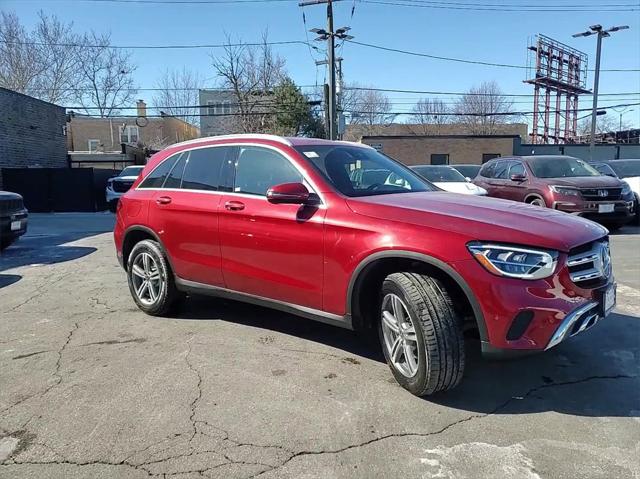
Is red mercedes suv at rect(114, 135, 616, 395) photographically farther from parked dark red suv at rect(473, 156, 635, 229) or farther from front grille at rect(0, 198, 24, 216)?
parked dark red suv at rect(473, 156, 635, 229)

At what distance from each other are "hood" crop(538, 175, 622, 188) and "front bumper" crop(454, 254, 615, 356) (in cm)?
846

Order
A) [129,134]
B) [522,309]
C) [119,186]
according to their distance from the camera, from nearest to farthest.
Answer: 1. [522,309]
2. [119,186]
3. [129,134]

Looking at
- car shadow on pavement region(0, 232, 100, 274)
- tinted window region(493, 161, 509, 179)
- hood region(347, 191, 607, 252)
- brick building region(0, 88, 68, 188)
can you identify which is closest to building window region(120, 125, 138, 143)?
brick building region(0, 88, 68, 188)

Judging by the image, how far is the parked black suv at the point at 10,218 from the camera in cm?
876

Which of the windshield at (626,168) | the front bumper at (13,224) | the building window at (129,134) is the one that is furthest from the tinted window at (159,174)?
the building window at (129,134)

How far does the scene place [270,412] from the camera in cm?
325

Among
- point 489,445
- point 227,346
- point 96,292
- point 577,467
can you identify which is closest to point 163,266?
point 227,346

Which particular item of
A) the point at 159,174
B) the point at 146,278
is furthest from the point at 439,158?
the point at 146,278

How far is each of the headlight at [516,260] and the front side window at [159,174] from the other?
343 cm

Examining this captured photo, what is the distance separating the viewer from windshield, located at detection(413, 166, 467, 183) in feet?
42.1

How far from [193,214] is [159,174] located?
0.96 m

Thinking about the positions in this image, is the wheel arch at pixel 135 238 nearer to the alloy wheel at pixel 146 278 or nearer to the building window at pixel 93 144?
the alloy wheel at pixel 146 278

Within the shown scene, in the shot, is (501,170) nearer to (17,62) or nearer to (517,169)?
(517,169)

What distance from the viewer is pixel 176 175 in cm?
520
